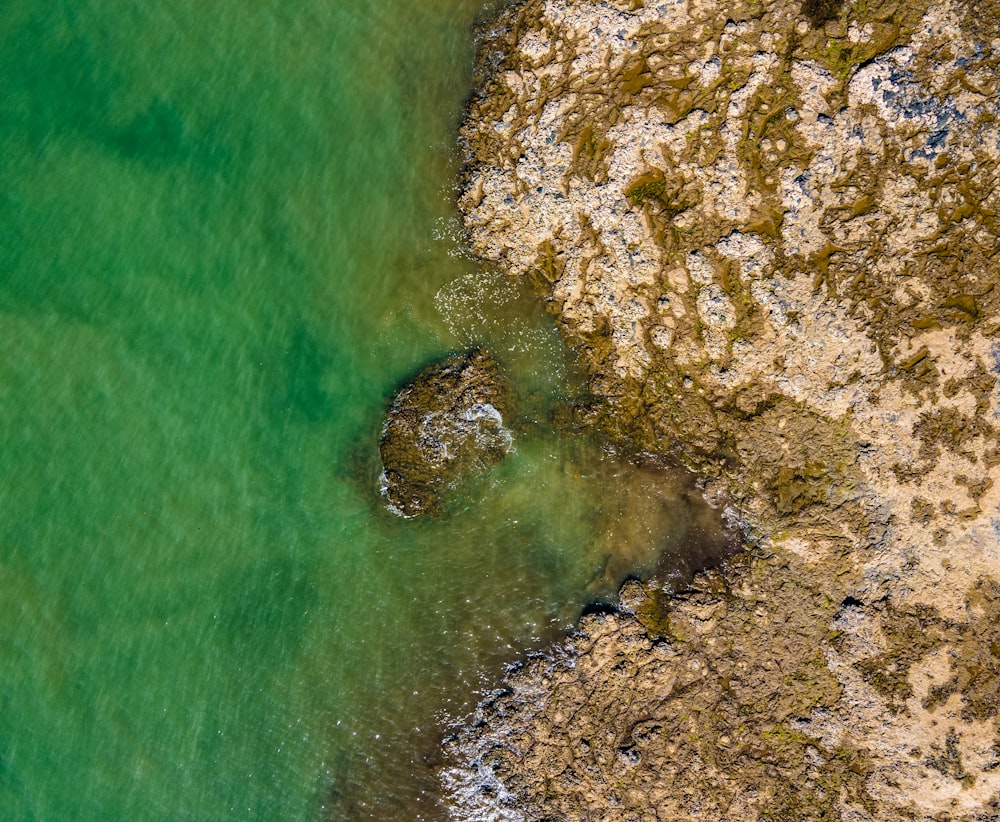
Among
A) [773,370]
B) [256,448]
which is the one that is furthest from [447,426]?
[773,370]

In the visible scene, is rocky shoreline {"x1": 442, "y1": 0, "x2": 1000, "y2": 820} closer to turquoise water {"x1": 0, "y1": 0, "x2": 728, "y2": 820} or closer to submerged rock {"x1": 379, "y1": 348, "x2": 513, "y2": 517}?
turquoise water {"x1": 0, "y1": 0, "x2": 728, "y2": 820}

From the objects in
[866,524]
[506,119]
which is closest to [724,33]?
[506,119]

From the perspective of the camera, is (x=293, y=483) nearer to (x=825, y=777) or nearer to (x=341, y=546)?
(x=341, y=546)

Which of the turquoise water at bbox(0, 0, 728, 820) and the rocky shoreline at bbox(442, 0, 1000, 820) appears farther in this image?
the turquoise water at bbox(0, 0, 728, 820)

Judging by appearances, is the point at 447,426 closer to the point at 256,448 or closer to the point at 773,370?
the point at 256,448

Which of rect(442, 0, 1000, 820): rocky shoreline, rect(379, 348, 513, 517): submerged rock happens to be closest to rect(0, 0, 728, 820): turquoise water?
rect(379, 348, 513, 517): submerged rock
